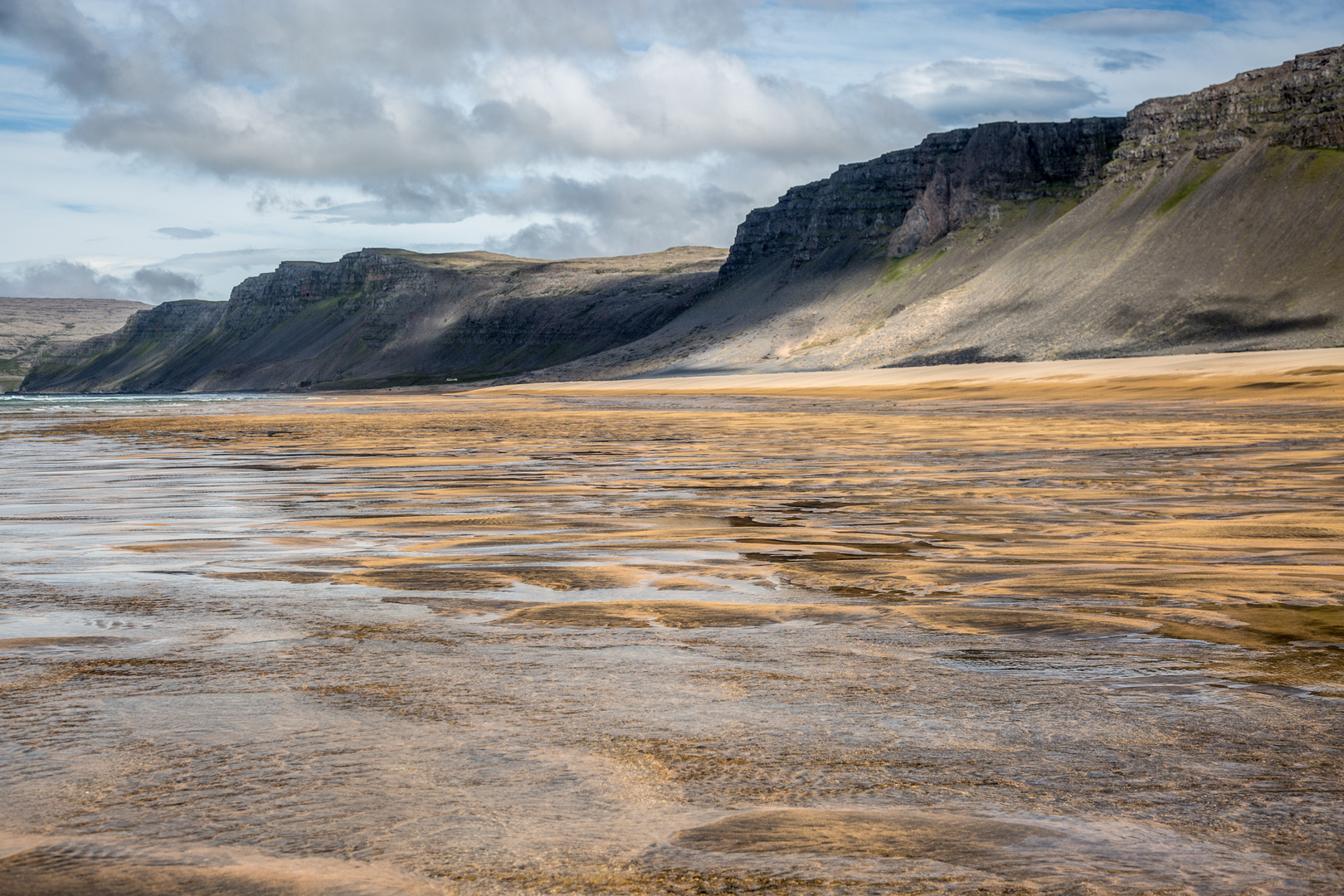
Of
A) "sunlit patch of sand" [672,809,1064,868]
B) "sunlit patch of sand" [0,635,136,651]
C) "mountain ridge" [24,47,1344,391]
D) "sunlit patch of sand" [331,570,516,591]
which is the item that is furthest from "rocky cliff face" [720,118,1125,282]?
"sunlit patch of sand" [672,809,1064,868]

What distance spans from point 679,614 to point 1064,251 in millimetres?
112393

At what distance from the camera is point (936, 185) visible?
463 ft

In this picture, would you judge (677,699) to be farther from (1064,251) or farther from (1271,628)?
(1064,251)

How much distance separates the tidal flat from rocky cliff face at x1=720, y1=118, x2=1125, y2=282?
434 feet

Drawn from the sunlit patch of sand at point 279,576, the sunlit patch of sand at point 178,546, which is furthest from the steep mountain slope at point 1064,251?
the sunlit patch of sand at point 279,576

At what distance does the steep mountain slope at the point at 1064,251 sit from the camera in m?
90.9

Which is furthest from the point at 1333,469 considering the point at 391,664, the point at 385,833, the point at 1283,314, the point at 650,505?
the point at 1283,314

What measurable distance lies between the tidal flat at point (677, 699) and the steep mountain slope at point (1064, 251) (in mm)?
80643

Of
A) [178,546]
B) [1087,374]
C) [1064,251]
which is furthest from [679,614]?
[1064,251]

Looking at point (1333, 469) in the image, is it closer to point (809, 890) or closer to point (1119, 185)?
point (809, 890)

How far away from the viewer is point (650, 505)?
1142cm

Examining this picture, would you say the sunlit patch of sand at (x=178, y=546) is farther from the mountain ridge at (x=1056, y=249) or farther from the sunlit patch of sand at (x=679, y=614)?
the mountain ridge at (x=1056, y=249)

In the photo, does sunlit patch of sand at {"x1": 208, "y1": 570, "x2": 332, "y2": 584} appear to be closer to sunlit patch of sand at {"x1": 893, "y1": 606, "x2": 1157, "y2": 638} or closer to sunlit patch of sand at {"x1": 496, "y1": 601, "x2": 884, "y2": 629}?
sunlit patch of sand at {"x1": 496, "y1": 601, "x2": 884, "y2": 629}

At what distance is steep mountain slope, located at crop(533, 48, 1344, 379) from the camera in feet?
298
